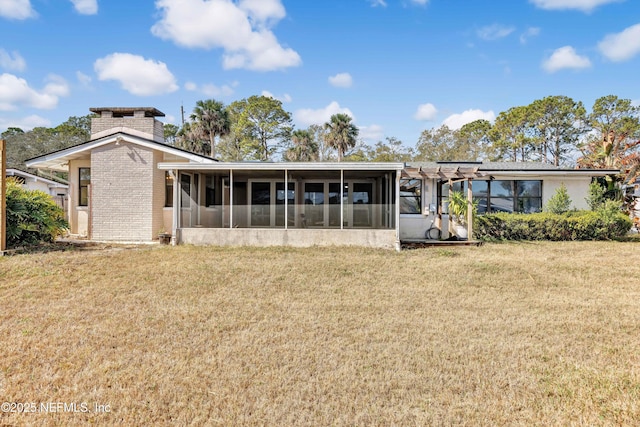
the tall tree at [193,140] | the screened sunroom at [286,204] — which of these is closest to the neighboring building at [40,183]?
the tall tree at [193,140]

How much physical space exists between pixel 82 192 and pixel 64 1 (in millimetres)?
6292

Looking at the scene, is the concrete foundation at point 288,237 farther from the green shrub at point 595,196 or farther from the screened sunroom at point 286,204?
the green shrub at point 595,196

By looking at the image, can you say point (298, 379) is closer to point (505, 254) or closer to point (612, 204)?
point (505, 254)

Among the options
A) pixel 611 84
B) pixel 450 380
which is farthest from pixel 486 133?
pixel 450 380

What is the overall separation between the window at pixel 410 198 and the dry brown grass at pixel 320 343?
213 inches

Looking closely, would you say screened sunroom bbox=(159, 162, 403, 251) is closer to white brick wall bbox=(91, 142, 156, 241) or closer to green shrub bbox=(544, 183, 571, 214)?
white brick wall bbox=(91, 142, 156, 241)

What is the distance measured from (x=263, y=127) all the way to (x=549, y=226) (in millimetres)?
26806

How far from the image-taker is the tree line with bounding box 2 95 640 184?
2897cm

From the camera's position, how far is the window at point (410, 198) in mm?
13867

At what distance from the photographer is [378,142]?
40562 mm

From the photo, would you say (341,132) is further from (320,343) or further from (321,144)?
(320,343)

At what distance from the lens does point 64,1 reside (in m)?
11.9

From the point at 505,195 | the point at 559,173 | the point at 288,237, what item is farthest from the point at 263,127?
the point at 559,173

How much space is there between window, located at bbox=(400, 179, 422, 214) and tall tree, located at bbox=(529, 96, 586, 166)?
24.3 meters
